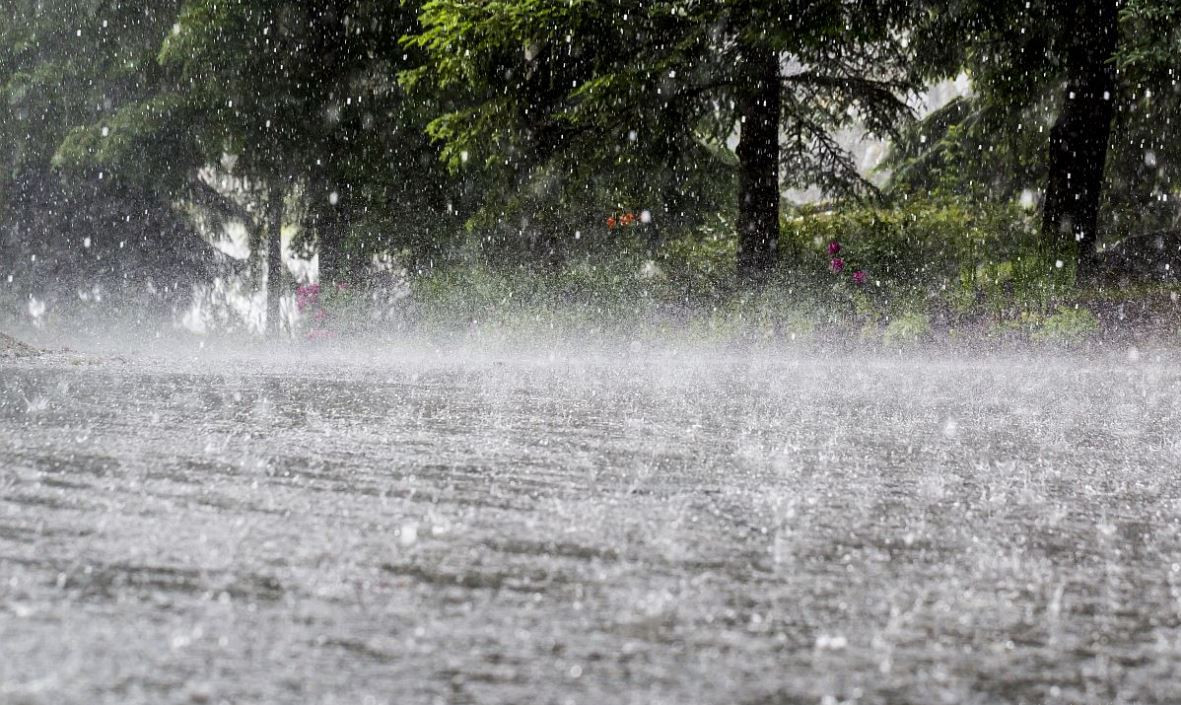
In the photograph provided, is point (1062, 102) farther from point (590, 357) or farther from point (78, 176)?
point (78, 176)

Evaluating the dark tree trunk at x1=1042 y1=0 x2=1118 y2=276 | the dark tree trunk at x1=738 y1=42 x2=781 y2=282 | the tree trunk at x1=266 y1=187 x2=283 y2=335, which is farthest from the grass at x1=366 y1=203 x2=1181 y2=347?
the tree trunk at x1=266 y1=187 x2=283 y2=335

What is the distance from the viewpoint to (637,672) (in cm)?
132

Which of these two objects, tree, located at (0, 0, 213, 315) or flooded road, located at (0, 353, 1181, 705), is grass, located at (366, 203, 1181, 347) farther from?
tree, located at (0, 0, 213, 315)

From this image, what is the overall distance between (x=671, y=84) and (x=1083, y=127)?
423 centimetres

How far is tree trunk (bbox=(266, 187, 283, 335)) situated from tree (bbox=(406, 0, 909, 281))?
573cm

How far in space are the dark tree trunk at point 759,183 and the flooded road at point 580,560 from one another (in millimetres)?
7674

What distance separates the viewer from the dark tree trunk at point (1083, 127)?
10898 millimetres

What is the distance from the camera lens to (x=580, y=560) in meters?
1.95

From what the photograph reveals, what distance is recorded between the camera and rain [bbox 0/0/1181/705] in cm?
148

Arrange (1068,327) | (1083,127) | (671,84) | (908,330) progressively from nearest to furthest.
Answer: (1068,327) → (908,330) → (1083,127) → (671,84)

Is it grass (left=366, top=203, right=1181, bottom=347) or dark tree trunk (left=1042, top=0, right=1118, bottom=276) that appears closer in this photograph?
grass (left=366, top=203, right=1181, bottom=347)

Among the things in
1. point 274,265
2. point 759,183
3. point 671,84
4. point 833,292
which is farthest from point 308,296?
point 833,292

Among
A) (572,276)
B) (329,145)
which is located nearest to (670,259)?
(572,276)

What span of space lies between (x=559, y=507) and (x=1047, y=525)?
3.56ft
